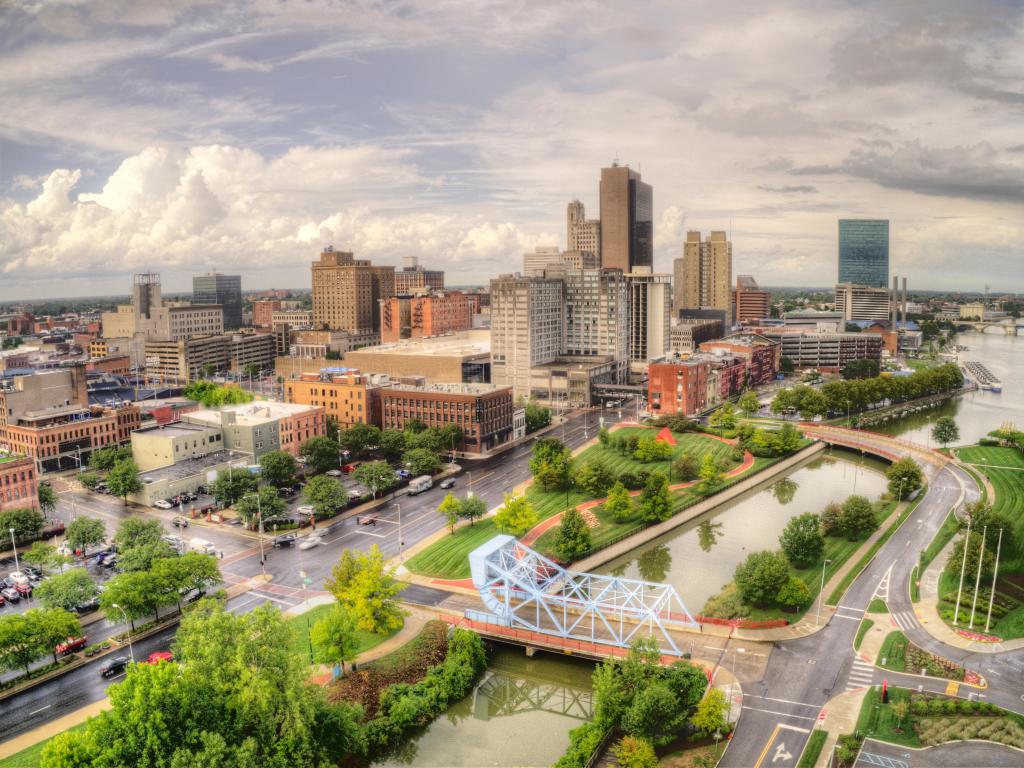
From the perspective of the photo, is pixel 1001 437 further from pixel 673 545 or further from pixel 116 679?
pixel 116 679

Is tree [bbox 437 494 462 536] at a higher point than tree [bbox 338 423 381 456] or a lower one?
lower

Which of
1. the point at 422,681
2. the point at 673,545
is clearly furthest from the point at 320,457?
the point at 422,681

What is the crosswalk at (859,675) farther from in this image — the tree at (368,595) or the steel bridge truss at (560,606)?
the tree at (368,595)

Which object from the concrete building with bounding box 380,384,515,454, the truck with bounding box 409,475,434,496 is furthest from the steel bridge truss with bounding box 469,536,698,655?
the concrete building with bounding box 380,384,515,454

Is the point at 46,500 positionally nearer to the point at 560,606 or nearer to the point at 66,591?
the point at 66,591

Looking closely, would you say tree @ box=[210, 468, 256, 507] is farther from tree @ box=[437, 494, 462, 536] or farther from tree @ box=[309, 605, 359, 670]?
tree @ box=[309, 605, 359, 670]

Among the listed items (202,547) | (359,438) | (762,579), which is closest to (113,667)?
(202,547)
